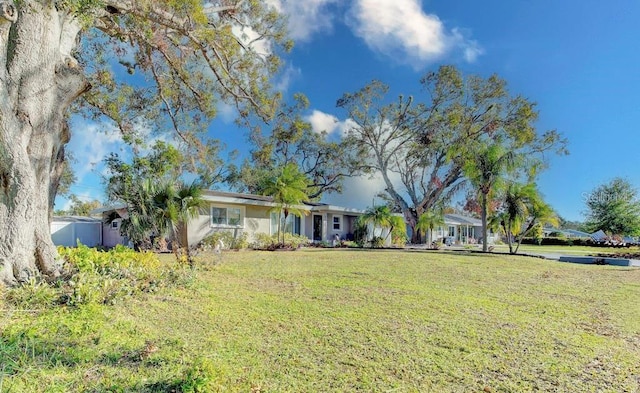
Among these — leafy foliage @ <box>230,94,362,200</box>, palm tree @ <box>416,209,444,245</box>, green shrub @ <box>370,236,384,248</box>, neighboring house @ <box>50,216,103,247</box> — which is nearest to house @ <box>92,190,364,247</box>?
neighboring house @ <box>50,216,103,247</box>

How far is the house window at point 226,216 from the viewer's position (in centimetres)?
1909

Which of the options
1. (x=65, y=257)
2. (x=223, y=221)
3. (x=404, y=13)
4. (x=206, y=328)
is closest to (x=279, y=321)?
(x=206, y=328)

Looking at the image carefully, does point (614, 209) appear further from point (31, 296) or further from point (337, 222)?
point (31, 296)

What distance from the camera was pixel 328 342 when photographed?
4.05 m

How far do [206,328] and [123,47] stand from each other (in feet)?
33.3

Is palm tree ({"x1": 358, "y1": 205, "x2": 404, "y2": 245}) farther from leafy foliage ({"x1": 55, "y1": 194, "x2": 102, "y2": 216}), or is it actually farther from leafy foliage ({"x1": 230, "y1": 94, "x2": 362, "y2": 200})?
leafy foliage ({"x1": 55, "y1": 194, "x2": 102, "y2": 216})

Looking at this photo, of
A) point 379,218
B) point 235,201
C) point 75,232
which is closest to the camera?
point 235,201

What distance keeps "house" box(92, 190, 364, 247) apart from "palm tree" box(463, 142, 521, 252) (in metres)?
9.59

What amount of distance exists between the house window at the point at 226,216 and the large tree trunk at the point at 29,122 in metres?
12.4

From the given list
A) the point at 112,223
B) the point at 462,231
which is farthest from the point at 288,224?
the point at 462,231

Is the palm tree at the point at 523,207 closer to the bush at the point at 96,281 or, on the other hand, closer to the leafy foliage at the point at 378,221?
the leafy foliage at the point at 378,221

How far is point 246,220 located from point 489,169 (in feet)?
43.8

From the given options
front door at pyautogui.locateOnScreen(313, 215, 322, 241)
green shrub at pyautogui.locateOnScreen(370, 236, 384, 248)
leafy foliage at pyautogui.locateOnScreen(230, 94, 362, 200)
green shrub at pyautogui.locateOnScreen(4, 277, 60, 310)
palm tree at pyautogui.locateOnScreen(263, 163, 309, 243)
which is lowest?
green shrub at pyautogui.locateOnScreen(370, 236, 384, 248)

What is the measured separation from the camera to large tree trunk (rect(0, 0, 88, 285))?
560 centimetres
